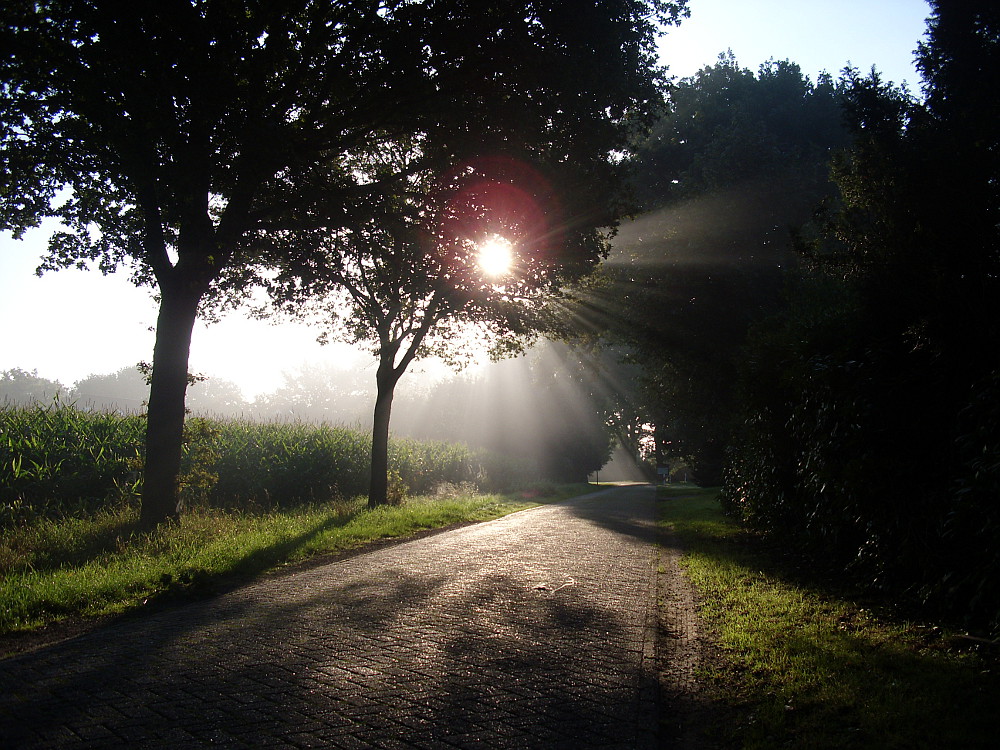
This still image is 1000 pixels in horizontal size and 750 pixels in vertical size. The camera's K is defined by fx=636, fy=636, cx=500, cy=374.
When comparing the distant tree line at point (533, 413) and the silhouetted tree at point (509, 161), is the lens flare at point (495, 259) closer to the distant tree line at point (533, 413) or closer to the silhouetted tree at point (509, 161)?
the silhouetted tree at point (509, 161)

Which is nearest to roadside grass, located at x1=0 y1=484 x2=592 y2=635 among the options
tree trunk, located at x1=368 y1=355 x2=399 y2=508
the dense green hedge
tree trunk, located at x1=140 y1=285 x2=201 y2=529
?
tree trunk, located at x1=140 y1=285 x2=201 y2=529

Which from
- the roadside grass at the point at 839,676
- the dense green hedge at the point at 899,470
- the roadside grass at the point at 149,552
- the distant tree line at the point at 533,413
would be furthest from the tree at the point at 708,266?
the distant tree line at the point at 533,413

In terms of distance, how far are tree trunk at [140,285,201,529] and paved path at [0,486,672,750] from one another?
15.9ft

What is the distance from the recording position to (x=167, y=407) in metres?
11.0

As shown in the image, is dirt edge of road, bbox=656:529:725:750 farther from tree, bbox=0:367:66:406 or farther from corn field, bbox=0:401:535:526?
tree, bbox=0:367:66:406

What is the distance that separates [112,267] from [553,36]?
9.94m

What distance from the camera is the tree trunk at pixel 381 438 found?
17.0 metres

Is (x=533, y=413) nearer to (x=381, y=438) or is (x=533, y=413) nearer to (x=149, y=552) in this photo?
(x=381, y=438)

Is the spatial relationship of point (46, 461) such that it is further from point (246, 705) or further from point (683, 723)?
point (683, 723)

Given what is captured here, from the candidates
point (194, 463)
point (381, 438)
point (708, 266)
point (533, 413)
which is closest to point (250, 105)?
point (194, 463)

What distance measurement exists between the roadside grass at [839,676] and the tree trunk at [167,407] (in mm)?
8979

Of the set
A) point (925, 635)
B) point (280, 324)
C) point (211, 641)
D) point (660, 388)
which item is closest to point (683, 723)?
point (925, 635)

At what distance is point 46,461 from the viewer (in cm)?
1321

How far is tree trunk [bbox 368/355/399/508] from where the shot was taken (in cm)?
1695
